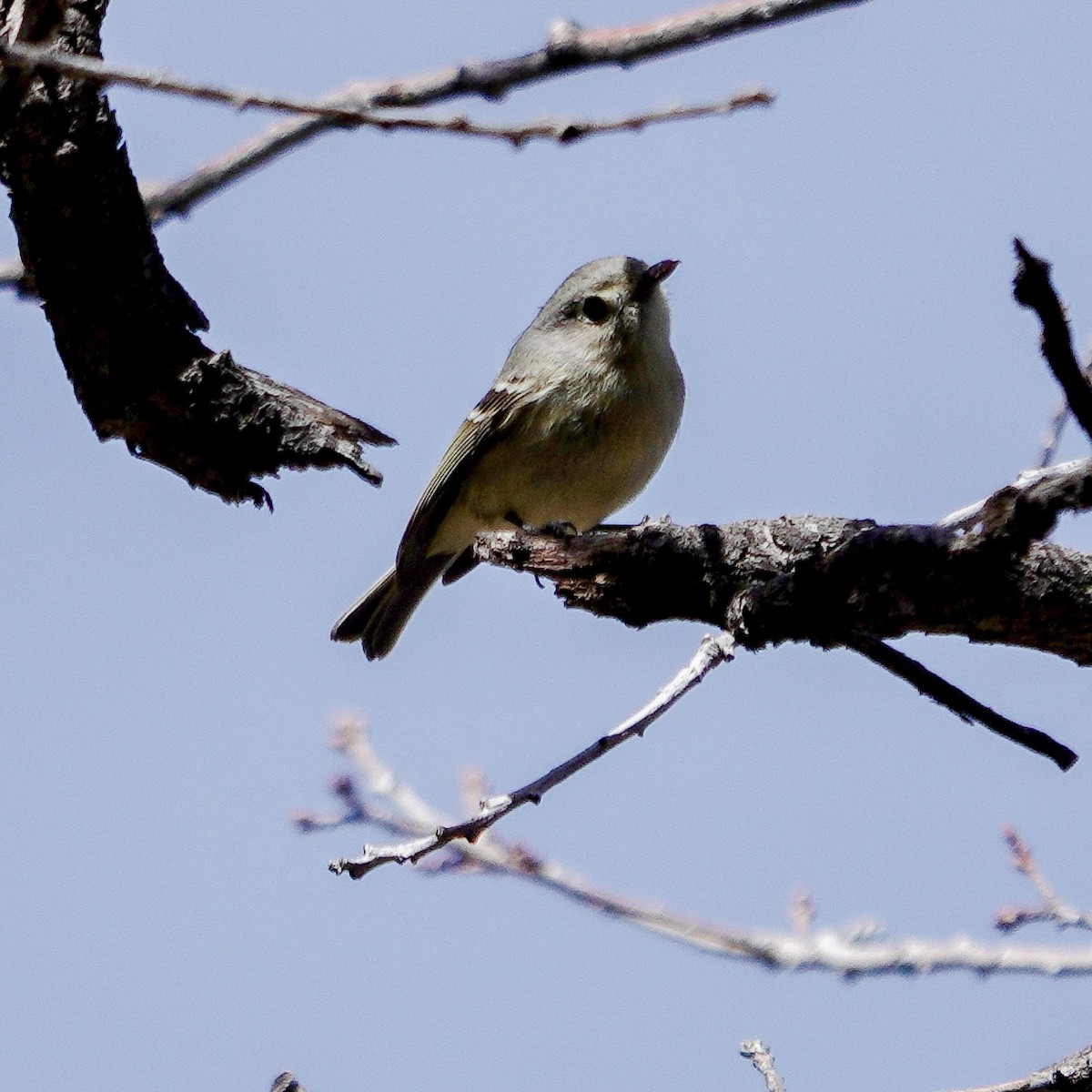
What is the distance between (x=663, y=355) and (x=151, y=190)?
244cm

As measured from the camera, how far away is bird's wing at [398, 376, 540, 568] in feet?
19.1

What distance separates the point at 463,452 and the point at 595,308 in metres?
0.82

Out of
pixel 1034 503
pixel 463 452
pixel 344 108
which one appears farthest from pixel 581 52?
pixel 463 452

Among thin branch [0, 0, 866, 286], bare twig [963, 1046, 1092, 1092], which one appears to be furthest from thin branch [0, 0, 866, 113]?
bare twig [963, 1046, 1092, 1092]

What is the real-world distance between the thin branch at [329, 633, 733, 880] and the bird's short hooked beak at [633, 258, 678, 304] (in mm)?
3104

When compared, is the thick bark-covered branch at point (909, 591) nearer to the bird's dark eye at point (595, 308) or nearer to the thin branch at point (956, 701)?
the thin branch at point (956, 701)

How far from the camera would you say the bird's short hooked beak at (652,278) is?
5863mm

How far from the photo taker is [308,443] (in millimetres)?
3812

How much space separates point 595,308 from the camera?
600cm

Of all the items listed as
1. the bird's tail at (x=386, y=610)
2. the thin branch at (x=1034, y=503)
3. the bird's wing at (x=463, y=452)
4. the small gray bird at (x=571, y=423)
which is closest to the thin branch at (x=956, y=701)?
the thin branch at (x=1034, y=503)

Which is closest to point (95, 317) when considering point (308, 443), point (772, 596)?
point (308, 443)

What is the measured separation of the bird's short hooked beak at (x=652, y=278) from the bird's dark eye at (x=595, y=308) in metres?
0.13

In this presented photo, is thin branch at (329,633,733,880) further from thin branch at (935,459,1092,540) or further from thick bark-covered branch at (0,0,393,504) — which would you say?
thick bark-covered branch at (0,0,393,504)

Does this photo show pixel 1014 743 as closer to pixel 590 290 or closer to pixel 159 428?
pixel 159 428
